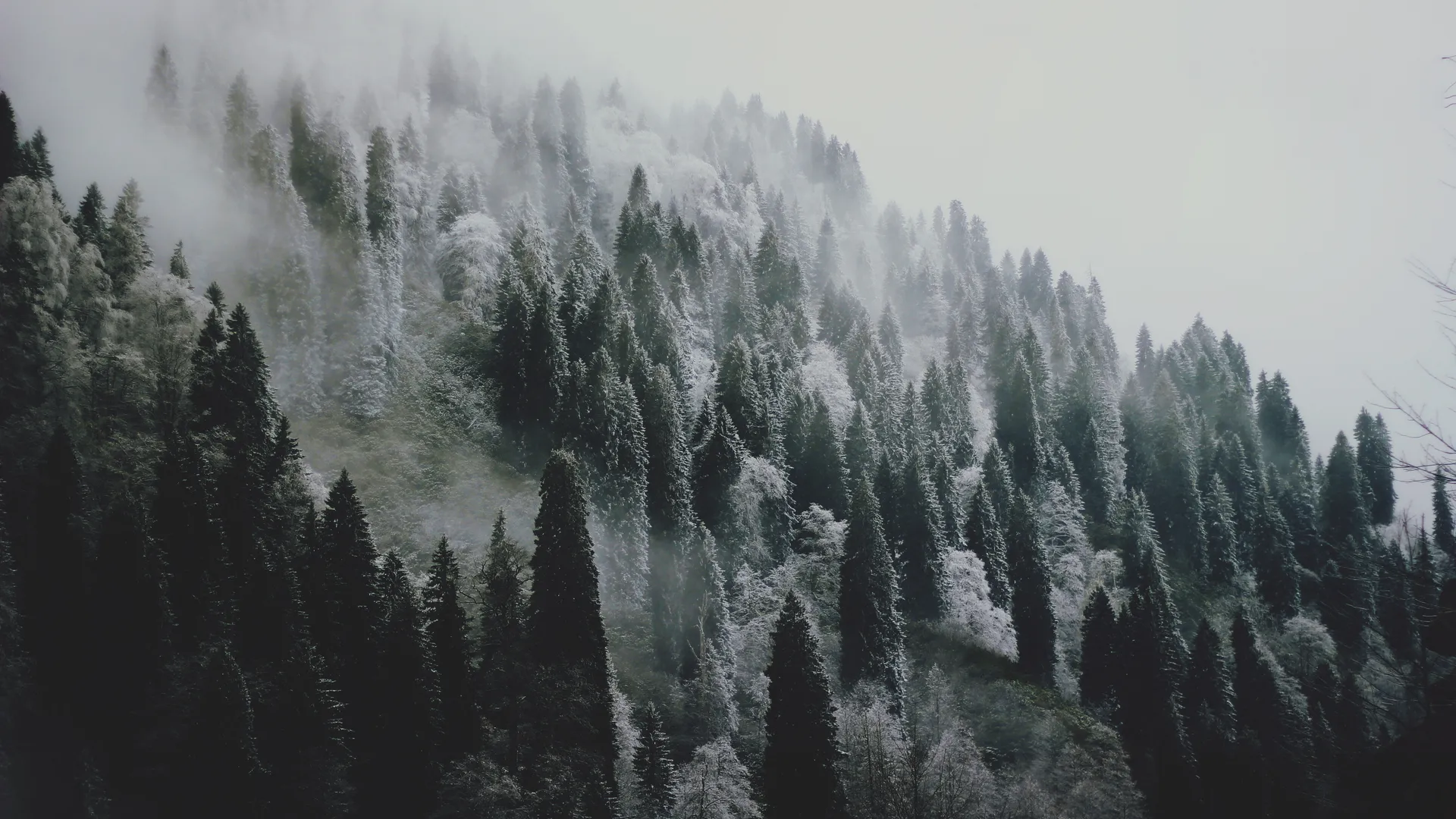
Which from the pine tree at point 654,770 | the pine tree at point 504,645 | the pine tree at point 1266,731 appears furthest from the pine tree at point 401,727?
the pine tree at point 1266,731

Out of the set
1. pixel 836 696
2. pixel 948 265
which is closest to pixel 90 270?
pixel 836 696

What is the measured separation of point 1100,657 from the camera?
75.2 metres

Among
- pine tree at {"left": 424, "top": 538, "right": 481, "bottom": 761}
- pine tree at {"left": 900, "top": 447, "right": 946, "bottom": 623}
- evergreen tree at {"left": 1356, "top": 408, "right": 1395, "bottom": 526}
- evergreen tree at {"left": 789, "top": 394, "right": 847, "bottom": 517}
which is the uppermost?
evergreen tree at {"left": 1356, "top": 408, "right": 1395, "bottom": 526}

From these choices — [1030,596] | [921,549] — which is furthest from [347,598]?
[1030,596]

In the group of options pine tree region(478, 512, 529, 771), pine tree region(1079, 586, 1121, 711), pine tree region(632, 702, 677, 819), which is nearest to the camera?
pine tree region(478, 512, 529, 771)

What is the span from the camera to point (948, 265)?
552 feet

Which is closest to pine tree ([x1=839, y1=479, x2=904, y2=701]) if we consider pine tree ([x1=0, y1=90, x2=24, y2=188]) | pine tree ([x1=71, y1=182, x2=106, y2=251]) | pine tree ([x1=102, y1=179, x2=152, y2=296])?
pine tree ([x1=102, y1=179, x2=152, y2=296])

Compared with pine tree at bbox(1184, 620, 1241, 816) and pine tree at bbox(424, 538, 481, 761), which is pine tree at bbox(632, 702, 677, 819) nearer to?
pine tree at bbox(424, 538, 481, 761)

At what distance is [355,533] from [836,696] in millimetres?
35541

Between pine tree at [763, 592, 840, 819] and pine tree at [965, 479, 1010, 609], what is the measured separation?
3049 cm

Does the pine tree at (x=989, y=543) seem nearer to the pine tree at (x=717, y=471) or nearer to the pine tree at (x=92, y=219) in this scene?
the pine tree at (x=717, y=471)

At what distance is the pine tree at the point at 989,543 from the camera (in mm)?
80688

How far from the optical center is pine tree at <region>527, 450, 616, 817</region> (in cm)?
4525

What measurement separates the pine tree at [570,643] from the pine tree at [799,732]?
10126 mm
